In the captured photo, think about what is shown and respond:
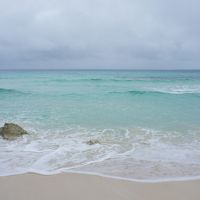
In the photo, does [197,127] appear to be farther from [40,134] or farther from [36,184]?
[36,184]

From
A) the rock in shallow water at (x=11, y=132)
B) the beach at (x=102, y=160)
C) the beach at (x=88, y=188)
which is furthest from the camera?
the rock in shallow water at (x=11, y=132)

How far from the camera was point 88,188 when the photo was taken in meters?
3.93

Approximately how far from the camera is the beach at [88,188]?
367 cm

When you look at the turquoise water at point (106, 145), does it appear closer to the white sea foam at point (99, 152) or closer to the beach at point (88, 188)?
the white sea foam at point (99, 152)

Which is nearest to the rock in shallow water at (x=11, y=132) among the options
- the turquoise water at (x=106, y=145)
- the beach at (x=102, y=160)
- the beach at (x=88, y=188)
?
the beach at (x=102, y=160)

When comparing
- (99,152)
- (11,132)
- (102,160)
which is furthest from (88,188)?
(11,132)

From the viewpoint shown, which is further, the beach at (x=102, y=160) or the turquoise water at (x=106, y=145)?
the turquoise water at (x=106, y=145)

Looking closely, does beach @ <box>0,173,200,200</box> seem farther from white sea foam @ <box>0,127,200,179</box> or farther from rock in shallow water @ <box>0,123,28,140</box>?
rock in shallow water @ <box>0,123,28,140</box>

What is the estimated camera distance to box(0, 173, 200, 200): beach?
12.0 feet

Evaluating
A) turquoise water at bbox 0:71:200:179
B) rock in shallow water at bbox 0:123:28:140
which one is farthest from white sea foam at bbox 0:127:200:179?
rock in shallow water at bbox 0:123:28:140

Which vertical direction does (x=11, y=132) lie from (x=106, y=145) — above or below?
above

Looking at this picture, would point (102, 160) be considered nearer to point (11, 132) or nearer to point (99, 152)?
point (99, 152)

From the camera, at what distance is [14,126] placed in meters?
7.48

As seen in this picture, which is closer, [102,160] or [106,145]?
[102,160]
